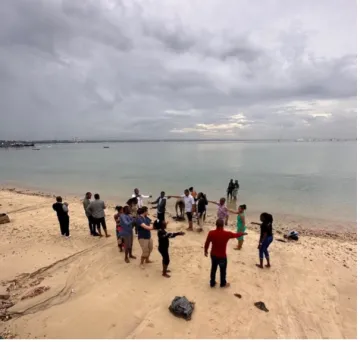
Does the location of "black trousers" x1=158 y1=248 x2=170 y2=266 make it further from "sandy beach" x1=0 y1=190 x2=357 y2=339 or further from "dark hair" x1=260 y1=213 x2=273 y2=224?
"dark hair" x1=260 y1=213 x2=273 y2=224

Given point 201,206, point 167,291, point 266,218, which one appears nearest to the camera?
point 167,291

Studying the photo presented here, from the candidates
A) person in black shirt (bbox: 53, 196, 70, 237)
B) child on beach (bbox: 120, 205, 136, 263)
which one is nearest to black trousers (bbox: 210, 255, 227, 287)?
child on beach (bbox: 120, 205, 136, 263)

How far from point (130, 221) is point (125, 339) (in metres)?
3.45

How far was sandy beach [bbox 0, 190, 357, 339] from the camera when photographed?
541 cm

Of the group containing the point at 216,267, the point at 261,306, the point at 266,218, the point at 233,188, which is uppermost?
the point at 266,218

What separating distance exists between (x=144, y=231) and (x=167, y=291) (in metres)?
1.68

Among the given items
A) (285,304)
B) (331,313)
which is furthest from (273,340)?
(331,313)

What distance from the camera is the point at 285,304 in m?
6.42

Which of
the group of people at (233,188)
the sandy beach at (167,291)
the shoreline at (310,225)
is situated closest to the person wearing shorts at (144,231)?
the sandy beach at (167,291)

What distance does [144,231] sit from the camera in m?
7.48

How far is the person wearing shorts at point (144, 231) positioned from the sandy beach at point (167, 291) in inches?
21.6

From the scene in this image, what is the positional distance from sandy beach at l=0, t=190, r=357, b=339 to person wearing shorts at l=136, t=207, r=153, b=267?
548mm

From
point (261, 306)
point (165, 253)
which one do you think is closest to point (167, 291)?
point (165, 253)

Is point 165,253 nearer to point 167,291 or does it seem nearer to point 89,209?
point 167,291
